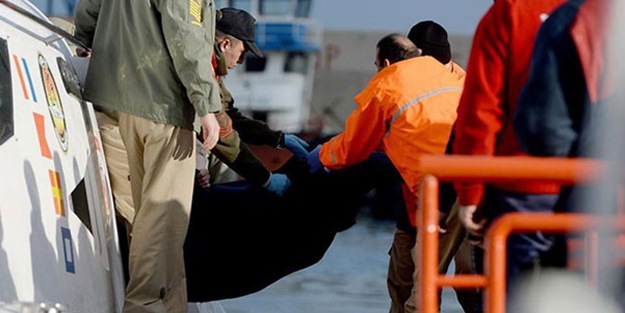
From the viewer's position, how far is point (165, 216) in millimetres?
6832

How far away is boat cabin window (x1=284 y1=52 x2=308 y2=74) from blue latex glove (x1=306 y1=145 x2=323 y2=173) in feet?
176

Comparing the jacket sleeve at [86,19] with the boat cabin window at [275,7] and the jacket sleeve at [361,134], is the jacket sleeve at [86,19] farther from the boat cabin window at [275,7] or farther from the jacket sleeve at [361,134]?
the boat cabin window at [275,7]

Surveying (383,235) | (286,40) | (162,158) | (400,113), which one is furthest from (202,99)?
(286,40)

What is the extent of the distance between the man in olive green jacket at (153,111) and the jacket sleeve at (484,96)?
5.28ft

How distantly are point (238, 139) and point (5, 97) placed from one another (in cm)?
194

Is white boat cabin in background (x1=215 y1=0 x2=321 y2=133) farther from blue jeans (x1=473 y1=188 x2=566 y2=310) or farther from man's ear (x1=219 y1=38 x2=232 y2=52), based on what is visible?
blue jeans (x1=473 y1=188 x2=566 y2=310)

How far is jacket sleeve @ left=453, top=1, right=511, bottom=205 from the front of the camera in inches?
205

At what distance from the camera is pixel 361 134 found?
26.3 feet

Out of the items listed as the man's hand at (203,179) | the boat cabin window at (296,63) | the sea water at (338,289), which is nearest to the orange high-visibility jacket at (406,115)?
the man's hand at (203,179)

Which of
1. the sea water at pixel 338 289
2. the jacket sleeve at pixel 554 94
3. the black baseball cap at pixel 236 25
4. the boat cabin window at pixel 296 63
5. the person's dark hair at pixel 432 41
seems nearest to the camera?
the jacket sleeve at pixel 554 94

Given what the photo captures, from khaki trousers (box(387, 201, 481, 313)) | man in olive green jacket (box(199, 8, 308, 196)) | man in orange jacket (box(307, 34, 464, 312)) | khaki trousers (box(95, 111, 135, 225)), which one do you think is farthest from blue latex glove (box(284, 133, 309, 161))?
khaki trousers (box(95, 111, 135, 225))

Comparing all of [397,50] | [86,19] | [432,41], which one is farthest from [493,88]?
[432,41]

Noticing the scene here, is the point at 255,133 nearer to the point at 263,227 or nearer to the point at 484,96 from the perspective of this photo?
the point at 263,227

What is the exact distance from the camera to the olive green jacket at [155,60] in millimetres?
6613
